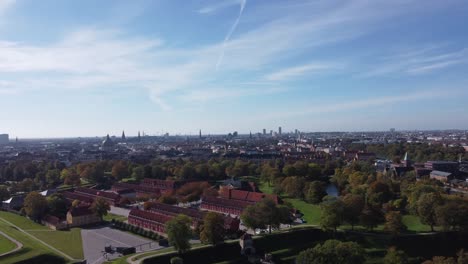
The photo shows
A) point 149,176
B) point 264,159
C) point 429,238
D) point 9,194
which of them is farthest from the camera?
point 264,159

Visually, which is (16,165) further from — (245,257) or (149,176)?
(245,257)

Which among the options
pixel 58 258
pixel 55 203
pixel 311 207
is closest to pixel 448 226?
pixel 311 207

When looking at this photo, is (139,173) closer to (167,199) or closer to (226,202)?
(167,199)

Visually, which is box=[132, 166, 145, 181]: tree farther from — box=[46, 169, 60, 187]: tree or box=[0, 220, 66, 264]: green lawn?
box=[0, 220, 66, 264]: green lawn

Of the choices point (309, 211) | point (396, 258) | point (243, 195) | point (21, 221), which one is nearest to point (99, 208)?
point (21, 221)

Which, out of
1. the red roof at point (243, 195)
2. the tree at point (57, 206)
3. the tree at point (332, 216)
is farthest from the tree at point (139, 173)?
the tree at point (332, 216)

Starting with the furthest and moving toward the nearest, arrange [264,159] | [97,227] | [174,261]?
1. [264,159]
2. [97,227]
3. [174,261]
